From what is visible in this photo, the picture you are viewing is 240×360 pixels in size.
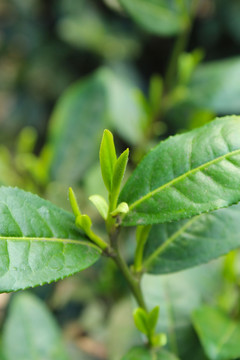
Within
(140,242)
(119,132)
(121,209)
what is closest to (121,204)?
(121,209)

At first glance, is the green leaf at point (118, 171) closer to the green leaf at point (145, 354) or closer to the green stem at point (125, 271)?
the green stem at point (125, 271)

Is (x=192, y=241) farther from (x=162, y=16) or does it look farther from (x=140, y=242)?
(x=162, y=16)

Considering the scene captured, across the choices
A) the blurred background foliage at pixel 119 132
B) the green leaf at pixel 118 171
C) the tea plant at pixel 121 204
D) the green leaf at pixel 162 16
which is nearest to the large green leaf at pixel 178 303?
the blurred background foliage at pixel 119 132

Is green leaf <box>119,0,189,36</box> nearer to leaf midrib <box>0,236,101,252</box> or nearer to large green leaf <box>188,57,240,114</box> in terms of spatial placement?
large green leaf <box>188,57,240,114</box>

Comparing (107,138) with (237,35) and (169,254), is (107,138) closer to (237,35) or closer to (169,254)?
(169,254)

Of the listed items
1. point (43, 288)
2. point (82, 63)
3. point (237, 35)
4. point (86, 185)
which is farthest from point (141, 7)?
point (82, 63)
